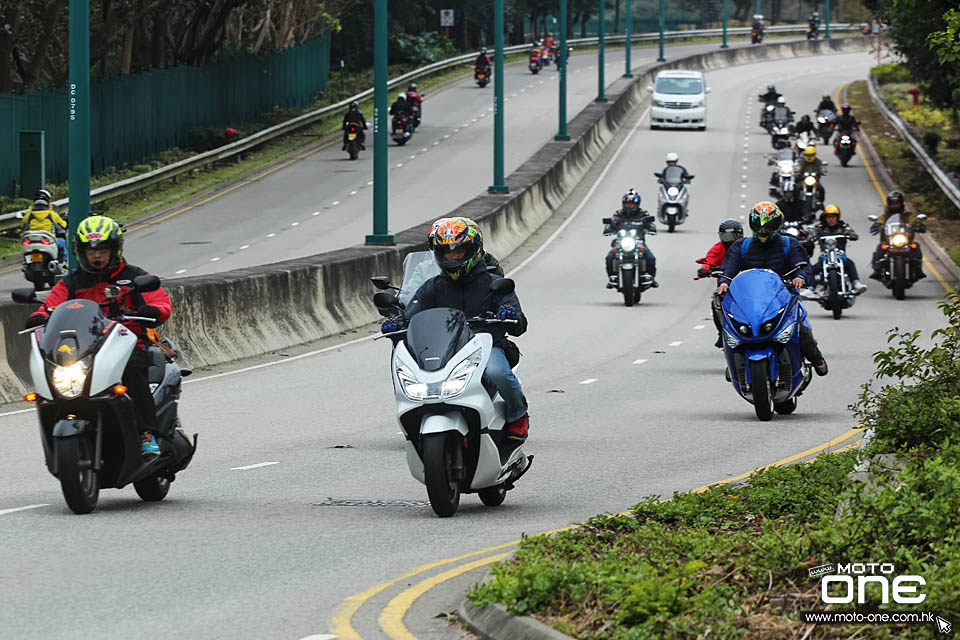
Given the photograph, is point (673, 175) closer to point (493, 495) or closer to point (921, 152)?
A: point (921, 152)

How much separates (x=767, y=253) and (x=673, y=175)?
928 inches

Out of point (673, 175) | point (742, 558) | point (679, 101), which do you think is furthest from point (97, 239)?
point (679, 101)

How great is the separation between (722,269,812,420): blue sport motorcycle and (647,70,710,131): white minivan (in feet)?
160

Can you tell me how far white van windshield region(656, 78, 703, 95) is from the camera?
64.4m

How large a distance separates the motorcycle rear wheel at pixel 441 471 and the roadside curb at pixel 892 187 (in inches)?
1003

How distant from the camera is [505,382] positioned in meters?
10.6

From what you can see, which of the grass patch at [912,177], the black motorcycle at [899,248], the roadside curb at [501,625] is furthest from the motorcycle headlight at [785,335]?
the grass patch at [912,177]

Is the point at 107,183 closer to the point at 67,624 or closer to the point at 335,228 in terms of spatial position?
the point at 335,228

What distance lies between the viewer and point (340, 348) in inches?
895

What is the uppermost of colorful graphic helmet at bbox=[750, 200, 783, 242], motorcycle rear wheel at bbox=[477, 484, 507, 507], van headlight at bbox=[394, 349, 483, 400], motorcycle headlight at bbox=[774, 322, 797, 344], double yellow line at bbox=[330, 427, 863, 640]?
colorful graphic helmet at bbox=[750, 200, 783, 242]

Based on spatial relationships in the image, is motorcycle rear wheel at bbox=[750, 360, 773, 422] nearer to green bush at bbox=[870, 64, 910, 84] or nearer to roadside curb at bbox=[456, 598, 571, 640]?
roadside curb at bbox=[456, 598, 571, 640]

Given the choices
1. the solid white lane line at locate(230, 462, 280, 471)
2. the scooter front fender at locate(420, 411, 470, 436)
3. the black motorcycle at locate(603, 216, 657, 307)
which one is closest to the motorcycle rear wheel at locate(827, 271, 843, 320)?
the black motorcycle at locate(603, 216, 657, 307)

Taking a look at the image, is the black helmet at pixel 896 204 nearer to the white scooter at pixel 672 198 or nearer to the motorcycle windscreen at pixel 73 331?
the white scooter at pixel 672 198

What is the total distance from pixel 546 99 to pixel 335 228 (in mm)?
34752
